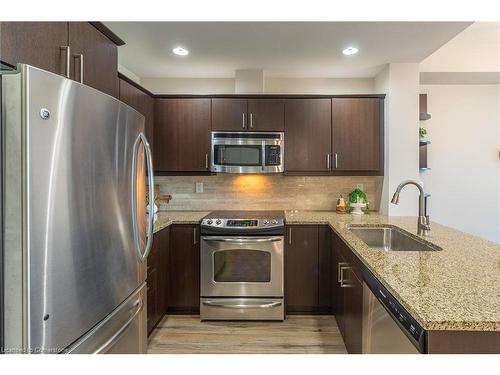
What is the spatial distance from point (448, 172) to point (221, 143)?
2.69 m

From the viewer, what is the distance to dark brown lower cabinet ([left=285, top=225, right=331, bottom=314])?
8.95 feet

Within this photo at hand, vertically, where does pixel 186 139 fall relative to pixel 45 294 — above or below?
above

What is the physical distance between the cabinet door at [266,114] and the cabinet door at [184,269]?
1257 mm

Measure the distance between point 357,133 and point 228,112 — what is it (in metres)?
1.38

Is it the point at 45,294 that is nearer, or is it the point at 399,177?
the point at 45,294

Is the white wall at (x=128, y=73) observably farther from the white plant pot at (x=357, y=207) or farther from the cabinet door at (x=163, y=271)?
the white plant pot at (x=357, y=207)

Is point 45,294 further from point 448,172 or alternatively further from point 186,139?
point 448,172

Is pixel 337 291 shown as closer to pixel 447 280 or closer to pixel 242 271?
pixel 242 271

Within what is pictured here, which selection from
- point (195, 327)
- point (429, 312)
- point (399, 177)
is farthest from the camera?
point (399, 177)

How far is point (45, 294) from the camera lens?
0.91 m

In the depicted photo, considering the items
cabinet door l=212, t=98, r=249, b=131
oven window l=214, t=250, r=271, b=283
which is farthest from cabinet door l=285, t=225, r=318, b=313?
cabinet door l=212, t=98, r=249, b=131

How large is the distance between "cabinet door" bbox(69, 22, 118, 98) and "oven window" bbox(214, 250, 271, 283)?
162 centimetres

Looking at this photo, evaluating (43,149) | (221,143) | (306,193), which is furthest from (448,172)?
(43,149)
